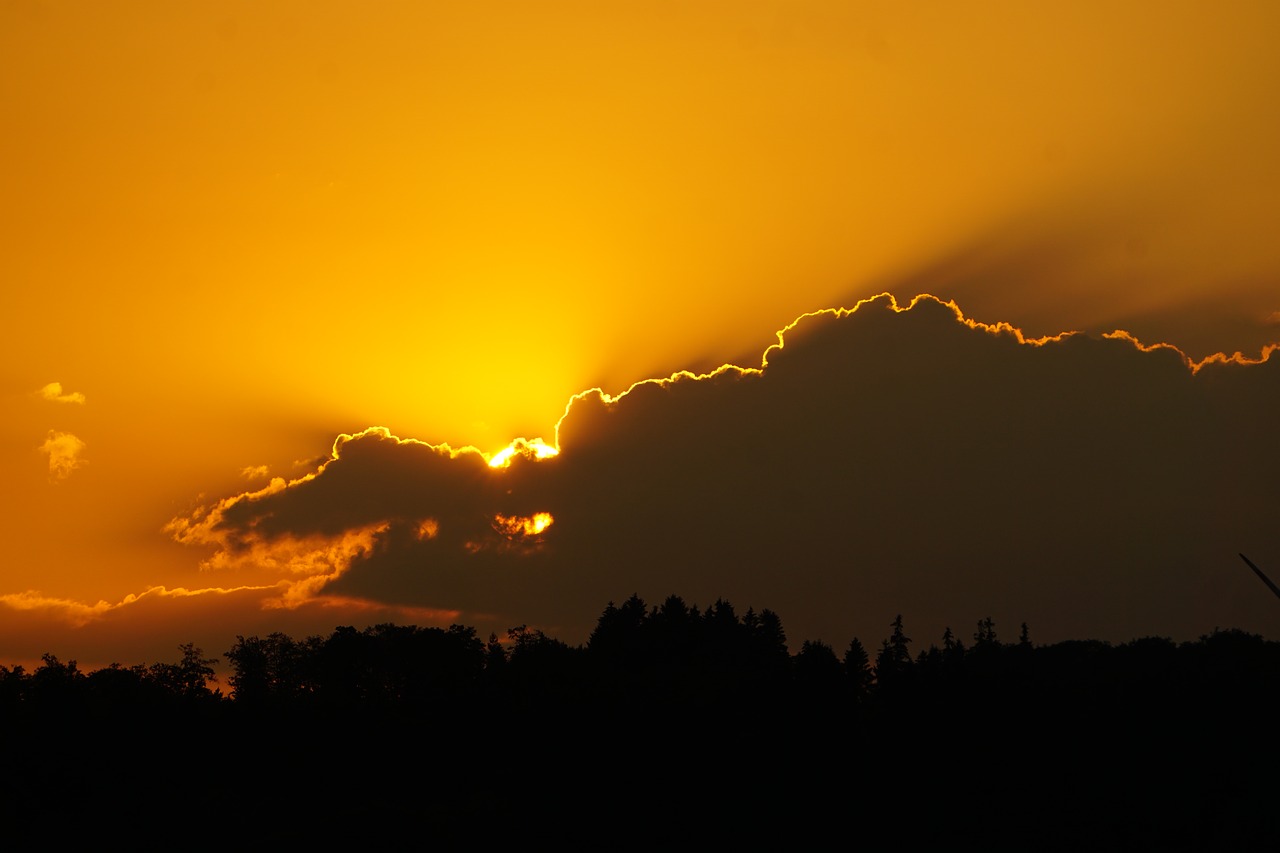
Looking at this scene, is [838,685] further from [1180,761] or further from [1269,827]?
[1269,827]

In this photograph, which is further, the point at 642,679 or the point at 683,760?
the point at 642,679

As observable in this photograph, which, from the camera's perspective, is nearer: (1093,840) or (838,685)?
(1093,840)

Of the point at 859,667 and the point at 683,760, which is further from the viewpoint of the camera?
the point at 859,667

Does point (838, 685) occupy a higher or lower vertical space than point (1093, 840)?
higher

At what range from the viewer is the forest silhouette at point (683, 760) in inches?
4498

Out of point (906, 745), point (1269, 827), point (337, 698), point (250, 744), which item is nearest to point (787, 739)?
point (906, 745)

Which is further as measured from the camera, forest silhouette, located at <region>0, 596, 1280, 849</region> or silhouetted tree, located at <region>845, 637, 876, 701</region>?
silhouetted tree, located at <region>845, 637, 876, 701</region>

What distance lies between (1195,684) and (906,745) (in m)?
35.0

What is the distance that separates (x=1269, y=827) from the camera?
109625 mm

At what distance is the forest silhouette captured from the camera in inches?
4498

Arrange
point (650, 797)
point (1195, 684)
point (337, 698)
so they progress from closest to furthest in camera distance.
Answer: point (650, 797), point (1195, 684), point (337, 698)

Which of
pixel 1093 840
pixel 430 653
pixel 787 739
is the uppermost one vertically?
pixel 430 653

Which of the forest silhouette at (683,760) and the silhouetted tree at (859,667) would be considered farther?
the silhouetted tree at (859,667)

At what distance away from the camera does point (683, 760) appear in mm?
126875
